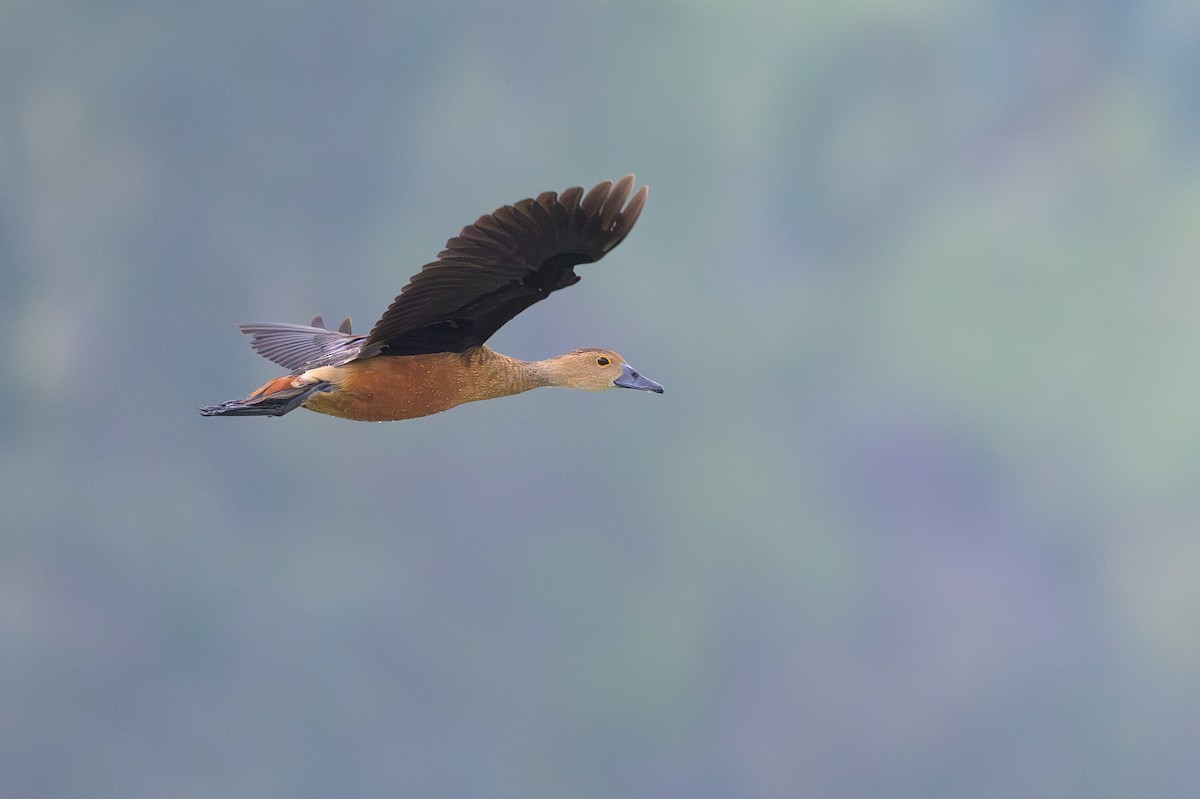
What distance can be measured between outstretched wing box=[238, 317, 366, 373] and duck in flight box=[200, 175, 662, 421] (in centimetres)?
3

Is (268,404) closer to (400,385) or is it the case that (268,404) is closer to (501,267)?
(400,385)

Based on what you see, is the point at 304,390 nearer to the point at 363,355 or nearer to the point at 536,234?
the point at 363,355

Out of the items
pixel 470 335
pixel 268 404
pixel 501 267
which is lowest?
pixel 268 404

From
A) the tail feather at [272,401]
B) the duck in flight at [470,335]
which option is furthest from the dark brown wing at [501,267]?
the tail feather at [272,401]

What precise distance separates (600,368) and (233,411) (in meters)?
2.63

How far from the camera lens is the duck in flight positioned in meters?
8.34

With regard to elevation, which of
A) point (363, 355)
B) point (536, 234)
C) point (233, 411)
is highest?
point (536, 234)

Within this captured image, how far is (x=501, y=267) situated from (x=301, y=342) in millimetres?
2622

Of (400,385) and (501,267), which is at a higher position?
(501,267)

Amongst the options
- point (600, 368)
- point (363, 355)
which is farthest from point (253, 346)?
point (600, 368)

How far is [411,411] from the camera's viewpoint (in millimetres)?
9383

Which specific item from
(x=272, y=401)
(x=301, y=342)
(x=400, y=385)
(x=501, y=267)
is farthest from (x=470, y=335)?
(x=301, y=342)

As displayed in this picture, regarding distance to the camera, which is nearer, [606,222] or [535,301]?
[606,222]

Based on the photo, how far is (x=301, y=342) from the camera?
1080cm
